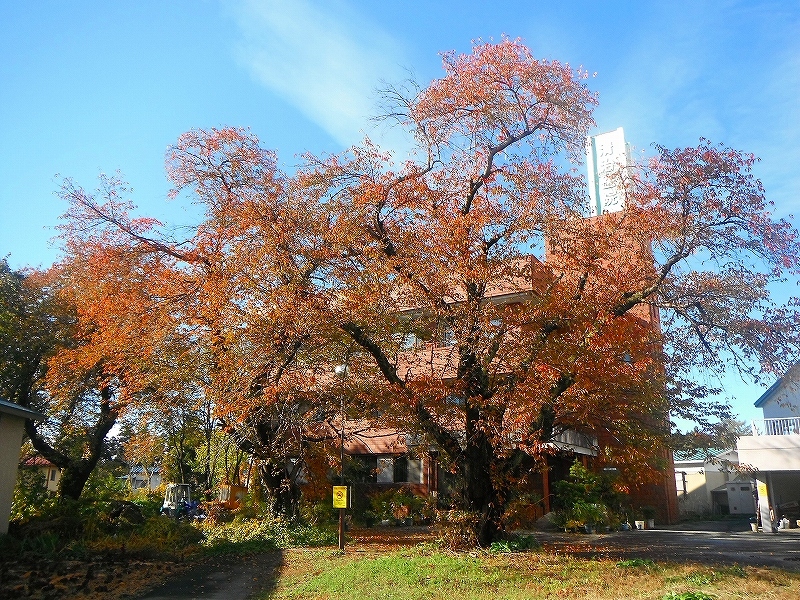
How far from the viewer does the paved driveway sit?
13.7 meters

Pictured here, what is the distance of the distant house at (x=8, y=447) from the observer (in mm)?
15242

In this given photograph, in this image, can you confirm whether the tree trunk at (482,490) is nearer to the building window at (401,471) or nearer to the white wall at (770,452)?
the white wall at (770,452)

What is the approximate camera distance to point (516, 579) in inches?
451

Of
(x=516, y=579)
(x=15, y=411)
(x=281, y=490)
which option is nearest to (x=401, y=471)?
(x=281, y=490)

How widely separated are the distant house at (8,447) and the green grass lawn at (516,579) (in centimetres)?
714

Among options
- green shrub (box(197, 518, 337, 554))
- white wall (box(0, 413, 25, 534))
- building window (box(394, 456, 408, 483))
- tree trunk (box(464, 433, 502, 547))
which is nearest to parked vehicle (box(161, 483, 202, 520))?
green shrub (box(197, 518, 337, 554))

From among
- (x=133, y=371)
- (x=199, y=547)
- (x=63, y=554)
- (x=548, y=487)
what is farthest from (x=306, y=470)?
(x=548, y=487)

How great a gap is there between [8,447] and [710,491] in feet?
125

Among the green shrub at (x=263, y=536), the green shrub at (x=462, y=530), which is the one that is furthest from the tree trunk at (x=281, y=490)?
the green shrub at (x=462, y=530)

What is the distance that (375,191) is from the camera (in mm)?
15336

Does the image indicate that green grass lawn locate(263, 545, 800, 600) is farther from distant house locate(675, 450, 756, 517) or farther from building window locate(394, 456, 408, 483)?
distant house locate(675, 450, 756, 517)

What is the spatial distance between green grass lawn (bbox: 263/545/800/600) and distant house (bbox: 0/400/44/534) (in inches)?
281

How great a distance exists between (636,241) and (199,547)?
13.9 metres

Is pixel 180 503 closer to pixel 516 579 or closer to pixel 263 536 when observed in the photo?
pixel 263 536
